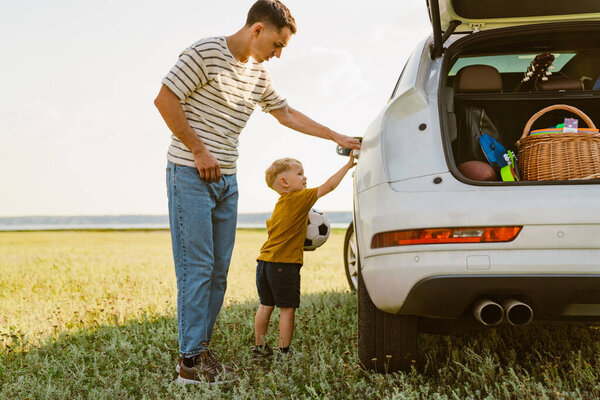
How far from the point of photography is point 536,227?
2129mm

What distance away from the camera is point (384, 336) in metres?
2.63

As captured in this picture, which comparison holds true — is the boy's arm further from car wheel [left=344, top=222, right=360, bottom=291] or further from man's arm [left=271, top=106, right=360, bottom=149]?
car wheel [left=344, top=222, right=360, bottom=291]

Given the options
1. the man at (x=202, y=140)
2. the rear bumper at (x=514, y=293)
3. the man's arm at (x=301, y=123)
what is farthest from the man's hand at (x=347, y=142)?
the rear bumper at (x=514, y=293)

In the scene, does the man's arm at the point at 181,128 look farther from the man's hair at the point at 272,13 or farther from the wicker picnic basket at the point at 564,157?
the wicker picnic basket at the point at 564,157

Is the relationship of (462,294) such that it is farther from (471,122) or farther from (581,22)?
(581,22)

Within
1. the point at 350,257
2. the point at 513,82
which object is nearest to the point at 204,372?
the point at 350,257

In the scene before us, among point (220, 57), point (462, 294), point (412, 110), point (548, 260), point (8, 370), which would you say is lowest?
point (8, 370)

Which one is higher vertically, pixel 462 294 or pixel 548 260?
pixel 548 260

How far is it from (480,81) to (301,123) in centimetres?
132

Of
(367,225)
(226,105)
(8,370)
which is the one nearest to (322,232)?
(226,105)

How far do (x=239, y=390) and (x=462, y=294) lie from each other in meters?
1.12

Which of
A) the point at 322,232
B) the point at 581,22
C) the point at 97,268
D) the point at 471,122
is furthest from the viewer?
the point at 97,268

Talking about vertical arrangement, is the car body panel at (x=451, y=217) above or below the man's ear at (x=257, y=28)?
below

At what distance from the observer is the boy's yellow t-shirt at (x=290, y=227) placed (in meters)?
3.45
